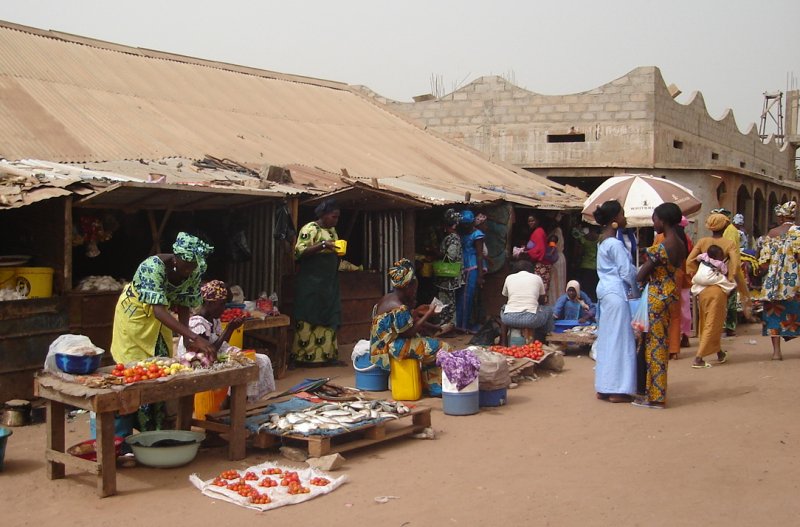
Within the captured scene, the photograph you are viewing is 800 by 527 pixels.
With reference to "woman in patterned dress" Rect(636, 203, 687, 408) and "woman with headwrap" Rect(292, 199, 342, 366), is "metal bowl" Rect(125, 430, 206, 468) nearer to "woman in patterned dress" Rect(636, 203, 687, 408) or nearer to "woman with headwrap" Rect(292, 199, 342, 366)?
"woman with headwrap" Rect(292, 199, 342, 366)

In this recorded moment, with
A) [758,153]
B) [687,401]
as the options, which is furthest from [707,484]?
[758,153]

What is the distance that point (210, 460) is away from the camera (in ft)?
20.8

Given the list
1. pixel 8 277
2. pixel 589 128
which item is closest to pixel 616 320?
pixel 8 277

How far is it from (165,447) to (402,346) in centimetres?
288

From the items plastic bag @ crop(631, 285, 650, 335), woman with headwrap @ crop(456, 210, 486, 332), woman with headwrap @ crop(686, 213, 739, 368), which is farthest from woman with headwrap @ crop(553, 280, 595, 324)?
plastic bag @ crop(631, 285, 650, 335)

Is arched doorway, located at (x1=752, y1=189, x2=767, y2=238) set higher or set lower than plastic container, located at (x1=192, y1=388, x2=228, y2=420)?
higher

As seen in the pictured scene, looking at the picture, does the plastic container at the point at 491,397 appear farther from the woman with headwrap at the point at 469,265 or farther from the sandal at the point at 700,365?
the woman with headwrap at the point at 469,265

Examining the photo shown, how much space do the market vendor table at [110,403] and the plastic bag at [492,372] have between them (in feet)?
8.42

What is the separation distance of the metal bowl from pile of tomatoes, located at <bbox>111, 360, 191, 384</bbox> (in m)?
0.53

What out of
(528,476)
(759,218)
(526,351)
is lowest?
(528,476)

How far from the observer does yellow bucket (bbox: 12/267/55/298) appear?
26.1ft

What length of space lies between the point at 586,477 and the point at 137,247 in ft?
23.0

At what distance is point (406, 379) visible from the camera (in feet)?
27.4

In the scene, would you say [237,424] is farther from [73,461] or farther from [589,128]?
[589,128]
